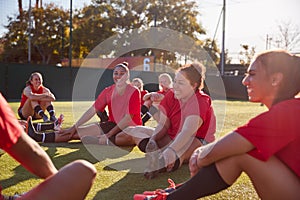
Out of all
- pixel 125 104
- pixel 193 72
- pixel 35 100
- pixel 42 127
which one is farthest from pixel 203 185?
pixel 35 100

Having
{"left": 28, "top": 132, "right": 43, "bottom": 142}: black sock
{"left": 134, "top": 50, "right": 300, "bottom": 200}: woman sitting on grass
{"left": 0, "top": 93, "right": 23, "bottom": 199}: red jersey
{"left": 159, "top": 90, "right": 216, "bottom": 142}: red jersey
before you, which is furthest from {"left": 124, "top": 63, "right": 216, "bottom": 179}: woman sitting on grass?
{"left": 0, "top": 93, "right": 23, "bottom": 199}: red jersey

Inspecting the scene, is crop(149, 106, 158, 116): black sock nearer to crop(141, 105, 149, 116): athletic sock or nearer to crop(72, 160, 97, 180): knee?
crop(141, 105, 149, 116): athletic sock

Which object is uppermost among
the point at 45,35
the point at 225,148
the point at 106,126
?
the point at 45,35

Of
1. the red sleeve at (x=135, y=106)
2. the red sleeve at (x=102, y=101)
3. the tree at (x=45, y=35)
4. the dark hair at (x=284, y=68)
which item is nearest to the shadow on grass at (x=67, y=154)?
the red sleeve at (x=135, y=106)

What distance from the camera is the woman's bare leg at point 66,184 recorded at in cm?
155

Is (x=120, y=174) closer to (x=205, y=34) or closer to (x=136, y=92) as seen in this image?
(x=136, y=92)

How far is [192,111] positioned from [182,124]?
0.99 feet

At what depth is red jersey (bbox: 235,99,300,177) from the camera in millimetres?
1773

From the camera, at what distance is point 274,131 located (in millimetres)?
1766

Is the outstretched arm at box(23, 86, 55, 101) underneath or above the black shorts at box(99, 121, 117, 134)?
above

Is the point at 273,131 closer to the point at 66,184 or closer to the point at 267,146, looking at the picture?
the point at 267,146

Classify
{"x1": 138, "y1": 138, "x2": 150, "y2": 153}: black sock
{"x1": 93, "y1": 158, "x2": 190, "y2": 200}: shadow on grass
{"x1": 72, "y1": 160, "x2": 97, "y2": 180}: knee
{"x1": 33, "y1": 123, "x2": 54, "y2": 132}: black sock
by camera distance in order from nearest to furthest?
{"x1": 72, "y1": 160, "x2": 97, "y2": 180}: knee < {"x1": 93, "y1": 158, "x2": 190, "y2": 200}: shadow on grass < {"x1": 138, "y1": 138, "x2": 150, "y2": 153}: black sock < {"x1": 33, "y1": 123, "x2": 54, "y2": 132}: black sock

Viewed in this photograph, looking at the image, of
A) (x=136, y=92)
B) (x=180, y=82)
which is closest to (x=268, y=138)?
(x=180, y=82)

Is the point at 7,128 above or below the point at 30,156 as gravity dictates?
above
